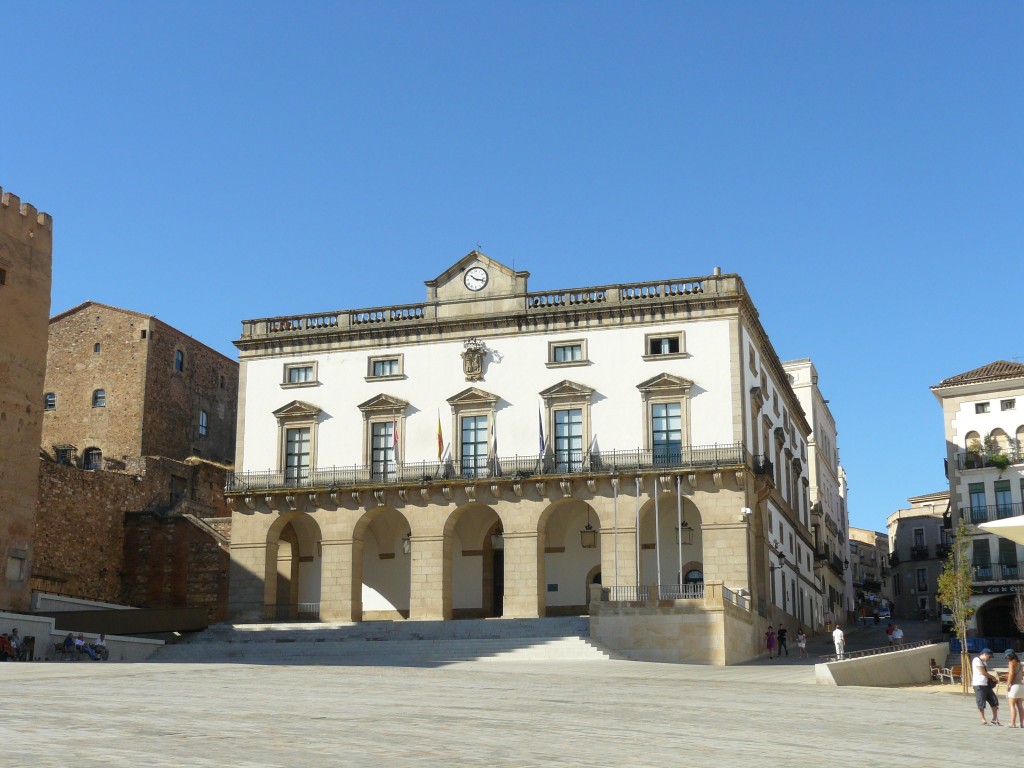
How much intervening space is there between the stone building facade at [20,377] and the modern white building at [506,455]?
6.94 metres

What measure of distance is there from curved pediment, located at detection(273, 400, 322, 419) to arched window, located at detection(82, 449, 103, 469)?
1739 cm

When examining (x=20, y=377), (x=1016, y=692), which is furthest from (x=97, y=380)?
(x=1016, y=692)

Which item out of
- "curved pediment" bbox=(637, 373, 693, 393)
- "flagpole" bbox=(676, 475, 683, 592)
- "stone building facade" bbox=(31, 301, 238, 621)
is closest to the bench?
"stone building facade" bbox=(31, 301, 238, 621)

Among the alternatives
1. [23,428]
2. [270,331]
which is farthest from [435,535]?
[23,428]

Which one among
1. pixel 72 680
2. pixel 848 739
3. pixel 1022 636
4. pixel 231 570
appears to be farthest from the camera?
pixel 1022 636

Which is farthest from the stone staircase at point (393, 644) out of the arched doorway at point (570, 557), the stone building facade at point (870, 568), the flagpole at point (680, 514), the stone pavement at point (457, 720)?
the stone building facade at point (870, 568)

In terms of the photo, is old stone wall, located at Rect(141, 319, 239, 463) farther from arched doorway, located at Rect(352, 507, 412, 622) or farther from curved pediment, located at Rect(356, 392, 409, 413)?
curved pediment, located at Rect(356, 392, 409, 413)

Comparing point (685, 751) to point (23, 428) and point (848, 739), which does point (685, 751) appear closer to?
point (848, 739)

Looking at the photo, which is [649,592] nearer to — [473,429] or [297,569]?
[473,429]

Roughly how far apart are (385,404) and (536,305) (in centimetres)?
640

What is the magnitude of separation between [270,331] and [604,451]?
13.8 m

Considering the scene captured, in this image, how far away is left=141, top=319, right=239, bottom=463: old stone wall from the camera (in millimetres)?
63469

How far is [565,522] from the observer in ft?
153

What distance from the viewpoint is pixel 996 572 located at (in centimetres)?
5497
